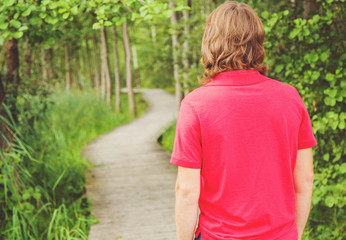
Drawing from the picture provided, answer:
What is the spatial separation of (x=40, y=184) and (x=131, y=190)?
51.5 inches

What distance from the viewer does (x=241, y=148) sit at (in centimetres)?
139

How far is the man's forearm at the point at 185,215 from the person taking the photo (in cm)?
153

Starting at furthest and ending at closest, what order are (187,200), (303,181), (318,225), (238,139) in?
(318,225), (303,181), (187,200), (238,139)

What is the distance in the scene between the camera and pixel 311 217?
439 centimetres

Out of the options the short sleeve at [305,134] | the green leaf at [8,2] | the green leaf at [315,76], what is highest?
the green leaf at [8,2]

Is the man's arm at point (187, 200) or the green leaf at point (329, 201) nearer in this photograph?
the man's arm at point (187, 200)

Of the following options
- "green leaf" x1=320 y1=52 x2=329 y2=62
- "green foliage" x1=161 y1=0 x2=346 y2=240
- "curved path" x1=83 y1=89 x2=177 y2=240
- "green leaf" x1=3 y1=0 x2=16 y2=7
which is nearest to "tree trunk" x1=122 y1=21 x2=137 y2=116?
"curved path" x1=83 y1=89 x2=177 y2=240

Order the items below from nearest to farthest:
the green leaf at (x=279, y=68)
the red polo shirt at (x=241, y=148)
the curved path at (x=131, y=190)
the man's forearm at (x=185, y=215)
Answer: the red polo shirt at (x=241, y=148) < the man's forearm at (x=185, y=215) < the green leaf at (x=279, y=68) < the curved path at (x=131, y=190)

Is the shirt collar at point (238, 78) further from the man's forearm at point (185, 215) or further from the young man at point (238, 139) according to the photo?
the man's forearm at point (185, 215)

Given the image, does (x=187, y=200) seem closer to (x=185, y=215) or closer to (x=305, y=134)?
(x=185, y=215)

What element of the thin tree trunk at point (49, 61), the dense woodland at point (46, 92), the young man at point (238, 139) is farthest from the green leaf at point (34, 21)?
the thin tree trunk at point (49, 61)

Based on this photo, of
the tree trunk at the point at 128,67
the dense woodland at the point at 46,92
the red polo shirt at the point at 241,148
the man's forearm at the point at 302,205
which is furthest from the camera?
the tree trunk at the point at 128,67

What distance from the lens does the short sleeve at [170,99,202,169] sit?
1.39 m

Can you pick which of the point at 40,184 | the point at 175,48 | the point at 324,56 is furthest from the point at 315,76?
the point at 175,48
